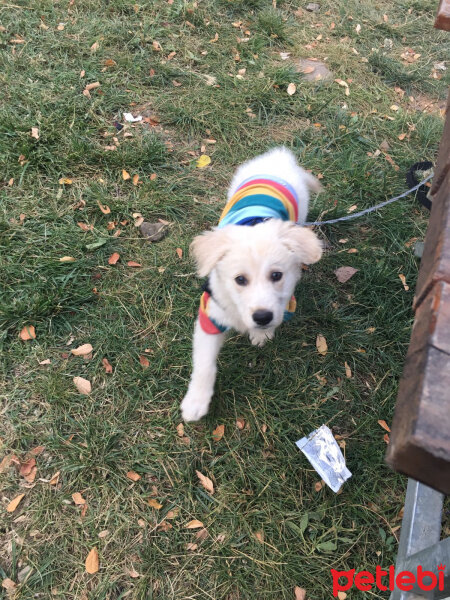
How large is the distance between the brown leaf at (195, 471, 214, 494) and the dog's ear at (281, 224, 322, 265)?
1196 millimetres

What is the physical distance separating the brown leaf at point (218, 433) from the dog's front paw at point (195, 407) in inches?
4.5

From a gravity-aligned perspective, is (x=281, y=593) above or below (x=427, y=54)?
below

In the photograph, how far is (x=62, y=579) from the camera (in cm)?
181

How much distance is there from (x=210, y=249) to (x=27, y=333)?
123 cm

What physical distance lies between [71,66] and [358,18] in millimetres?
3225

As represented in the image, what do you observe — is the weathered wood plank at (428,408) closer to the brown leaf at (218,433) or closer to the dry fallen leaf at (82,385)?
the brown leaf at (218,433)

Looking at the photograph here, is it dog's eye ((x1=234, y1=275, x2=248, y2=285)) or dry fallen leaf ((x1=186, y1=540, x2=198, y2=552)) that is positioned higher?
dog's eye ((x1=234, y1=275, x2=248, y2=285))

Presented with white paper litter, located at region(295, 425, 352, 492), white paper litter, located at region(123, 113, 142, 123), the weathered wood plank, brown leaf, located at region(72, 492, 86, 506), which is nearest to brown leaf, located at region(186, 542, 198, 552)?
brown leaf, located at region(72, 492, 86, 506)

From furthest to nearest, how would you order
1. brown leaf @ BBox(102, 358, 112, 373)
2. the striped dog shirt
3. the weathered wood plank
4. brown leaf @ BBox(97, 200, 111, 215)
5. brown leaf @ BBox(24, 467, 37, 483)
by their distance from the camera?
brown leaf @ BBox(97, 200, 111, 215) → brown leaf @ BBox(102, 358, 112, 373) → the striped dog shirt → brown leaf @ BBox(24, 467, 37, 483) → the weathered wood plank

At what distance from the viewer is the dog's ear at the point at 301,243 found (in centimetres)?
196

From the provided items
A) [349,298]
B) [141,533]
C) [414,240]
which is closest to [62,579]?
[141,533]

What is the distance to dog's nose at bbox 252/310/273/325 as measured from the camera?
70.7 inches

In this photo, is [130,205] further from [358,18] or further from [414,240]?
[358,18]

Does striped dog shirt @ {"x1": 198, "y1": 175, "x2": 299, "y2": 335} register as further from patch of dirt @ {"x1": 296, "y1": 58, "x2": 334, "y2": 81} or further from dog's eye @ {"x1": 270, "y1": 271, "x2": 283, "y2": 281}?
patch of dirt @ {"x1": 296, "y1": 58, "x2": 334, "y2": 81}
